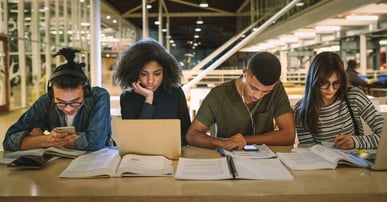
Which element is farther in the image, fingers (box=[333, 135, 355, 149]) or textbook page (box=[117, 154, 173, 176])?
fingers (box=[333, 135, 355, 149])

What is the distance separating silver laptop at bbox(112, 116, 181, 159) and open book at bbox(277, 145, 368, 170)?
42 centimetres

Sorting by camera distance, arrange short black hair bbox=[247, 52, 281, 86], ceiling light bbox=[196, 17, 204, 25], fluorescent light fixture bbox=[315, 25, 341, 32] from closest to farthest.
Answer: short black hair bbox=[247, 52, 281, 86]
fluorescent light fixture bbox=[315, 25, 341, 32]
ceiling light bbox=[196, 17, 204, 25]

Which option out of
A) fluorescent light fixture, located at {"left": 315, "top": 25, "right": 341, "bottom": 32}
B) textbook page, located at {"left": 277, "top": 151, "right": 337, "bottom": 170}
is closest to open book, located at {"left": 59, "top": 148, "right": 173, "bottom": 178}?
textbook page, located at {"left": 277, "top": 151, "right": 337, "bottom": 170}

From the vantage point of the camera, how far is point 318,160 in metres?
1.60

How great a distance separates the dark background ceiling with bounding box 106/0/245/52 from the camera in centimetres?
1231

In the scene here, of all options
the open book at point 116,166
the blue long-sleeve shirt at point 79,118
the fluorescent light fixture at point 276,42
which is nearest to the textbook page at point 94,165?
the open book at point 116,166

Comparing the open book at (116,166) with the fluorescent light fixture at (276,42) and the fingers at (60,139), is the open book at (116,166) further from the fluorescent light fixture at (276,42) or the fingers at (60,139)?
the fluorescent light fixture at (276,42)

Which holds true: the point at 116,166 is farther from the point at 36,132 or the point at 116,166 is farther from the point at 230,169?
the point at 36,132

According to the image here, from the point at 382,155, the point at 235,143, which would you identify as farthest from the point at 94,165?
the point at 382,155

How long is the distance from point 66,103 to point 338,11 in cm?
662

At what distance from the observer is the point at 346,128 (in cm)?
217

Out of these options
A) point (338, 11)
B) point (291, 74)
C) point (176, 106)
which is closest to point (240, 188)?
point (176, 106)

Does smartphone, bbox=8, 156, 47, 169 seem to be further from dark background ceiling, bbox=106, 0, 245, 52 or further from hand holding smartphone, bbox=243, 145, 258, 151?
dark background ceiling, bbox=106, 0, 245, 52

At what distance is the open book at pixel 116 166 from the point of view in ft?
4.65
